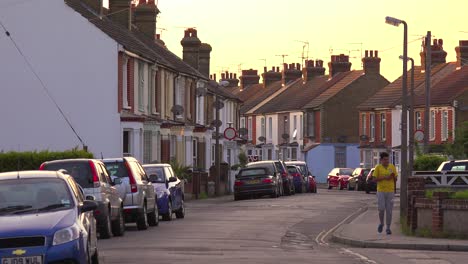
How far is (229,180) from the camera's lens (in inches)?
2808

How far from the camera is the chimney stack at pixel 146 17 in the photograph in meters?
70.4

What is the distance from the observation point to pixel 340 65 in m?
111

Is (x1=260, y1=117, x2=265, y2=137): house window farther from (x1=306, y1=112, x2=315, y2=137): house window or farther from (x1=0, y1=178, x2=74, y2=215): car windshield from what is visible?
(x1=0, y1=178, x2=74, y2=215): car windshield

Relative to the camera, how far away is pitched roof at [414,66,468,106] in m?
86.6

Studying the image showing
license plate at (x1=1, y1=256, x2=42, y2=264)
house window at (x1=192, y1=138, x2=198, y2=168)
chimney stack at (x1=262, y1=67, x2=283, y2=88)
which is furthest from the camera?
chimney stack at (x1=262, y1=67, x2=283, y2=88)

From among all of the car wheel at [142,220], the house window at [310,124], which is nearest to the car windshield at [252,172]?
the car wheel at [142,220]

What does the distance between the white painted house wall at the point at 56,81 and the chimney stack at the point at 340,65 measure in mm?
59449

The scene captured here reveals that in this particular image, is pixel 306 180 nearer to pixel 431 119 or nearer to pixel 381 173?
pixel 431 119

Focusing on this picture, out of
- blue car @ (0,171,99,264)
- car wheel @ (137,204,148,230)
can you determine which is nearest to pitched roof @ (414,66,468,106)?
car wheel @ (137,204,148,230)

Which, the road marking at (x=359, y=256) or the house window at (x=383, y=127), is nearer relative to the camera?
the road marking at (x=359, y=256)

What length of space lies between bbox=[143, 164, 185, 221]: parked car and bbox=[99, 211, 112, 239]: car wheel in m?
7.02

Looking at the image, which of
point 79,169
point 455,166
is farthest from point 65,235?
point 455,166

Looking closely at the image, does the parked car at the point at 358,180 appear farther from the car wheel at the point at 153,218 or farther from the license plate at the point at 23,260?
the license plate at the point at 23,260

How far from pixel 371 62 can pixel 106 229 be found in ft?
262
